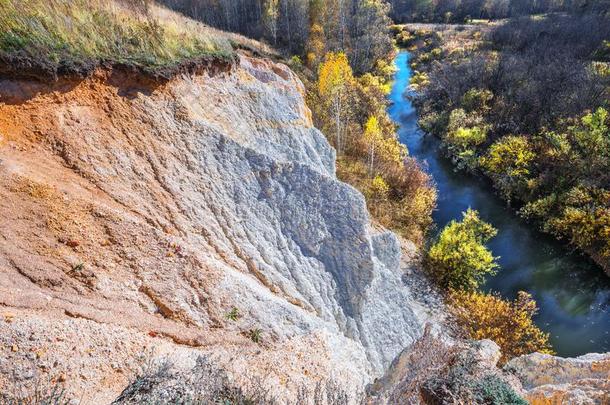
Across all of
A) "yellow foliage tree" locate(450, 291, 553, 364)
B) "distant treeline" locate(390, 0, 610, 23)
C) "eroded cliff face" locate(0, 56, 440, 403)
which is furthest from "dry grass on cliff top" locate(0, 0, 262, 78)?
"distant treeline" locate(390, 0, 610, 23)

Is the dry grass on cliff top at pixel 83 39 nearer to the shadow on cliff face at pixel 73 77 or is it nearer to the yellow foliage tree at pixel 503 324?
the shadow on cliff face at pixel 73 77

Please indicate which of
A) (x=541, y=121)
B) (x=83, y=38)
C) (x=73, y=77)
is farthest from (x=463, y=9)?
(x=73, y=77)

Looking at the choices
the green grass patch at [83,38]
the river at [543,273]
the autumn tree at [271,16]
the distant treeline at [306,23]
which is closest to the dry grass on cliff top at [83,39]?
the green grass patch at [83,38]

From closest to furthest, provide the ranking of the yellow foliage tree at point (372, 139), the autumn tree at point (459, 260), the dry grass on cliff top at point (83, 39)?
1. the dry grass on cliff top at point (83, 39)
2. the autumn tree at point (459, 260)
3. the yellow foliage tree at point (372, 139)

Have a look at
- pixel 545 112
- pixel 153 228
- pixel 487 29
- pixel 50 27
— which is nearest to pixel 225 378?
pixel 153 228

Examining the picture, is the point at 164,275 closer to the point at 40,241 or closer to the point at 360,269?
the point at 40,241

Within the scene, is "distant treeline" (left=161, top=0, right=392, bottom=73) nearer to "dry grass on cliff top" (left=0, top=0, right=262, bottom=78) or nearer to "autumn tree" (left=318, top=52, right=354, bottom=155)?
"autumn tree" (left=318, top=52, right=354, bottom=155)
